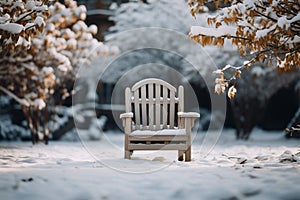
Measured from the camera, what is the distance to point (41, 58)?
7.03 metres

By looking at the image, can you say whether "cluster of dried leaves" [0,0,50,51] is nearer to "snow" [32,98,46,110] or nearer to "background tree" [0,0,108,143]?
"background tree" [0,0,108,143]

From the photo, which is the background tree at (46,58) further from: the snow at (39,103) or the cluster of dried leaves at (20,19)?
the cluster of dried leaves at (20,19)

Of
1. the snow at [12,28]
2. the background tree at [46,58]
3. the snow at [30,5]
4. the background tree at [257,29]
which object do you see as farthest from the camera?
the background tree at [46,58]

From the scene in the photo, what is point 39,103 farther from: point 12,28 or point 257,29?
point 257,29

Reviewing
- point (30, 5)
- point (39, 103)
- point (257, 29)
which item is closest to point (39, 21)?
point (30, 5)

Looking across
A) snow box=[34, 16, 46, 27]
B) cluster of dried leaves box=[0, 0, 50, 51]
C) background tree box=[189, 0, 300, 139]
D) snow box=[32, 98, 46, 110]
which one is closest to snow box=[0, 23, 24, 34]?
cluster of dried leaves box=[0, 0, 50, 51]

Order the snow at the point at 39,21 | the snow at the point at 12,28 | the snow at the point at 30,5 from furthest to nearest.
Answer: the snow at the point at 30,5 → the snow at the point at 39,21 → the snow at the point at 12,28

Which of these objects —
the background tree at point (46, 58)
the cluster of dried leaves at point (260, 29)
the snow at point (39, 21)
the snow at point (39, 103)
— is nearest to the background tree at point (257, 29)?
the cluster of dried leaves at point (260, 29)

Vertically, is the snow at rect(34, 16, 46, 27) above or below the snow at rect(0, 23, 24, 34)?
above

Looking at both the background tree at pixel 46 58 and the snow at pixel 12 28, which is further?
the background tree at pixel 46 58

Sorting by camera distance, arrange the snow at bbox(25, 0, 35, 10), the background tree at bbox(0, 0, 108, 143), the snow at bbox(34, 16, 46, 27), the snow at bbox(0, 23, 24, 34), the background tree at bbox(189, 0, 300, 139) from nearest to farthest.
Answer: the background tree at bbox(189, 0, 300, 139)
the snow at bbox(0, 23, 24, 34)
the snow at bbox(34, 16, 46, 27)
the snow at bbox(25, 0, 35, 10)
the background tree at bbox(0, 0, 108, 143)

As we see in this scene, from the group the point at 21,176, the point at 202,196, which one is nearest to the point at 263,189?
the point at 202,196

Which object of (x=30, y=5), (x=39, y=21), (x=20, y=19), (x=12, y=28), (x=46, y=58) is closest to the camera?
(x=12, y=28)

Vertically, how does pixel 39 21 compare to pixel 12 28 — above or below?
above
